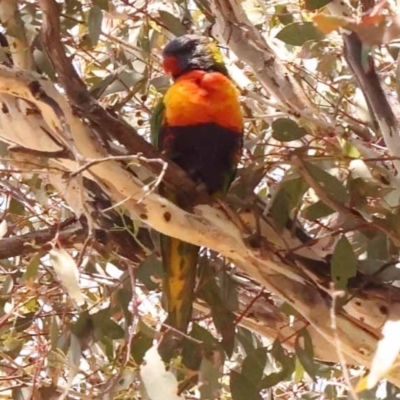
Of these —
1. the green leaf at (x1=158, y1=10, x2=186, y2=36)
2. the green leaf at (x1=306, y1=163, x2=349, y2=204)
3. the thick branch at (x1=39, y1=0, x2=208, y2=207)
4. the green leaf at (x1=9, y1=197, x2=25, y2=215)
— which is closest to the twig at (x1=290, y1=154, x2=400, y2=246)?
the green leaf at (x1=306, y1=163, x2=349, y2=204)

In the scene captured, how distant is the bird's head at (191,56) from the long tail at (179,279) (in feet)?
1.25

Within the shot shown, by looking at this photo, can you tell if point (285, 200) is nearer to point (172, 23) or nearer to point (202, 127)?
point (202, 127)

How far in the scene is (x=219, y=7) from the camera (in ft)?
3.55

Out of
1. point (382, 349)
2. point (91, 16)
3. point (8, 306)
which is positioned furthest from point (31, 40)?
point (382, 349)

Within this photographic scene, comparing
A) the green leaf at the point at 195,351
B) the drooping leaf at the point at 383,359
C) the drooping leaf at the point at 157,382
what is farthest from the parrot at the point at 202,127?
the drooping leaf at the point at 383,359

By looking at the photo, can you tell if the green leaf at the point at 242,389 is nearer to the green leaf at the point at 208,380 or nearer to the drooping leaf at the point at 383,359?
the green leaf at the point at 208,380

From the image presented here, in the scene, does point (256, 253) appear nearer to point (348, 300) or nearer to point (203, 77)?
point (348, 300)

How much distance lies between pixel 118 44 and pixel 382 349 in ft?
3.23

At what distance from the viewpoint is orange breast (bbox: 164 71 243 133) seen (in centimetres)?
116

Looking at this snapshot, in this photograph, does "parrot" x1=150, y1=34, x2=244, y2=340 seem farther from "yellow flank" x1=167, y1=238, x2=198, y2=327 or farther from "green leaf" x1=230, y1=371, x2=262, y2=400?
"green leaf" x1=230, y1=371, x2=262, y2=400

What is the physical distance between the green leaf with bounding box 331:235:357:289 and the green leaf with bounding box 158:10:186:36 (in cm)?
52

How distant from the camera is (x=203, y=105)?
117cm

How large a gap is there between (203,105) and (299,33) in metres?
0.23

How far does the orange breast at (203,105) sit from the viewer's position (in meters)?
1.16
